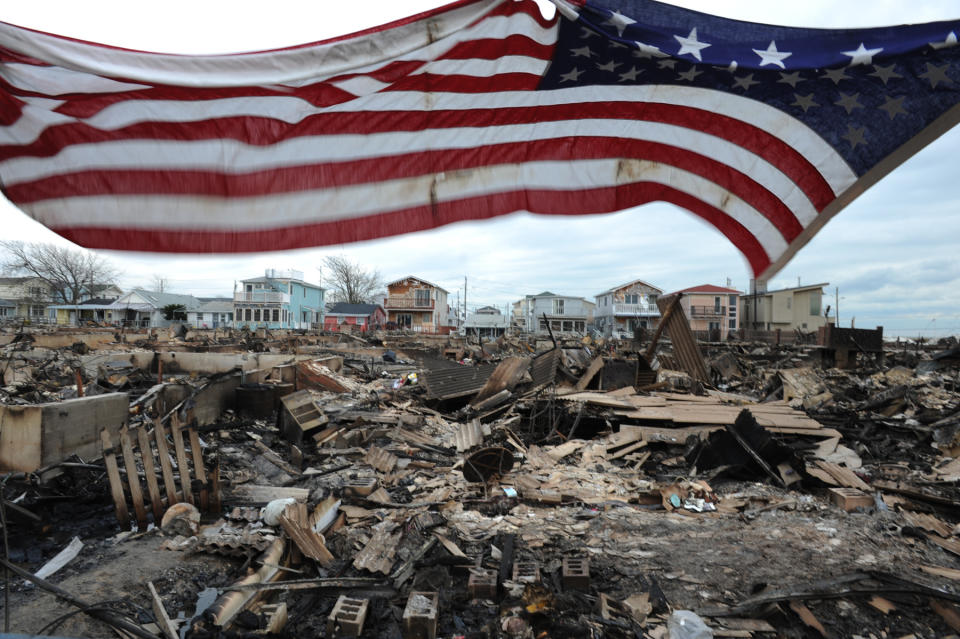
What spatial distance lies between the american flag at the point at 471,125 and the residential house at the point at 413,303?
208 ft

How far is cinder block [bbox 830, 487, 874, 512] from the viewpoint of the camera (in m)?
5.97

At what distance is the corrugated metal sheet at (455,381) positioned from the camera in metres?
13.1

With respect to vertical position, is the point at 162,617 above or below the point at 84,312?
below

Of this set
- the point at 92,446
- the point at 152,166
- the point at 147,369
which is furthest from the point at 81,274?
the point at 152,166

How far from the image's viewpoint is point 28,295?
7331 centimetres

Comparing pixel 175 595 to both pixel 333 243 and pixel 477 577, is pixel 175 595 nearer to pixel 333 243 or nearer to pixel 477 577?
pixel 477 577

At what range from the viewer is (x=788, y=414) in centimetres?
977

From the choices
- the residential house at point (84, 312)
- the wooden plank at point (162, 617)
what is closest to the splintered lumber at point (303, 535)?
the wooden plank at point (162, 617)

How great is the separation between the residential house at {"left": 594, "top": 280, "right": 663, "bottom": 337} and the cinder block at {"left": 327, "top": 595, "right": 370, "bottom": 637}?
58702 mm

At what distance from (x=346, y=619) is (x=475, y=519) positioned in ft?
8.03

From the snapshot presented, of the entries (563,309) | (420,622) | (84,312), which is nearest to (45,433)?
(420,622)

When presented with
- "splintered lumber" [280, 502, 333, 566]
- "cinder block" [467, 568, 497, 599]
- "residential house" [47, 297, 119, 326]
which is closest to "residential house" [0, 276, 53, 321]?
"residential house" [47, 297, 119, 326]

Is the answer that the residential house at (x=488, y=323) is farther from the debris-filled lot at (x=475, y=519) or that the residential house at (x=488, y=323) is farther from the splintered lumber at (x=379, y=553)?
the splintered lumber at (x=379, y=553)

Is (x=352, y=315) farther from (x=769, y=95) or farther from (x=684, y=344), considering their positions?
(x=769, y=95)
